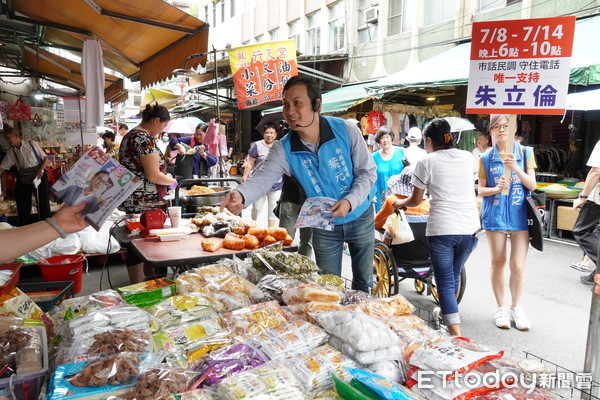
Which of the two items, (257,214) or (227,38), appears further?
(227,38)

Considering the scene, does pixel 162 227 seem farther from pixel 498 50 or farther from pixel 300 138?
pixel 498 50

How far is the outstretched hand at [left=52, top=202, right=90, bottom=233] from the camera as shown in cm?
169

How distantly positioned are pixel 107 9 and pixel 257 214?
13.5ft

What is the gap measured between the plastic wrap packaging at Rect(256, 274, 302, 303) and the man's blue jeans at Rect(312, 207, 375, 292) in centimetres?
55

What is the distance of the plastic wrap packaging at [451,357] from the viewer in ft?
4.96

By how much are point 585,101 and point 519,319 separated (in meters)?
4.62

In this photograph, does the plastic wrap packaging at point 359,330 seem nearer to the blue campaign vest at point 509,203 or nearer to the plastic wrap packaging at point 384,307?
the plastic wrap packaging at point 384,307

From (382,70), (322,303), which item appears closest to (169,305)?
(322,303)

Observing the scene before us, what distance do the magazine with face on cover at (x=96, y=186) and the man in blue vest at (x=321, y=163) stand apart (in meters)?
0.96

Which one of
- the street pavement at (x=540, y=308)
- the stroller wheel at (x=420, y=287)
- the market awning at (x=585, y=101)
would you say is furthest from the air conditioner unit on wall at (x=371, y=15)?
the stroller wheel at (x=420, y=287)

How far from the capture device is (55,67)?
32.5 feet

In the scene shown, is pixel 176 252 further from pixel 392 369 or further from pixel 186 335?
pixel 392 369

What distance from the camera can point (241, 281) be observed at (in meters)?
2.51

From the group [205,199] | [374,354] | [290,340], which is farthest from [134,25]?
[374,354]
